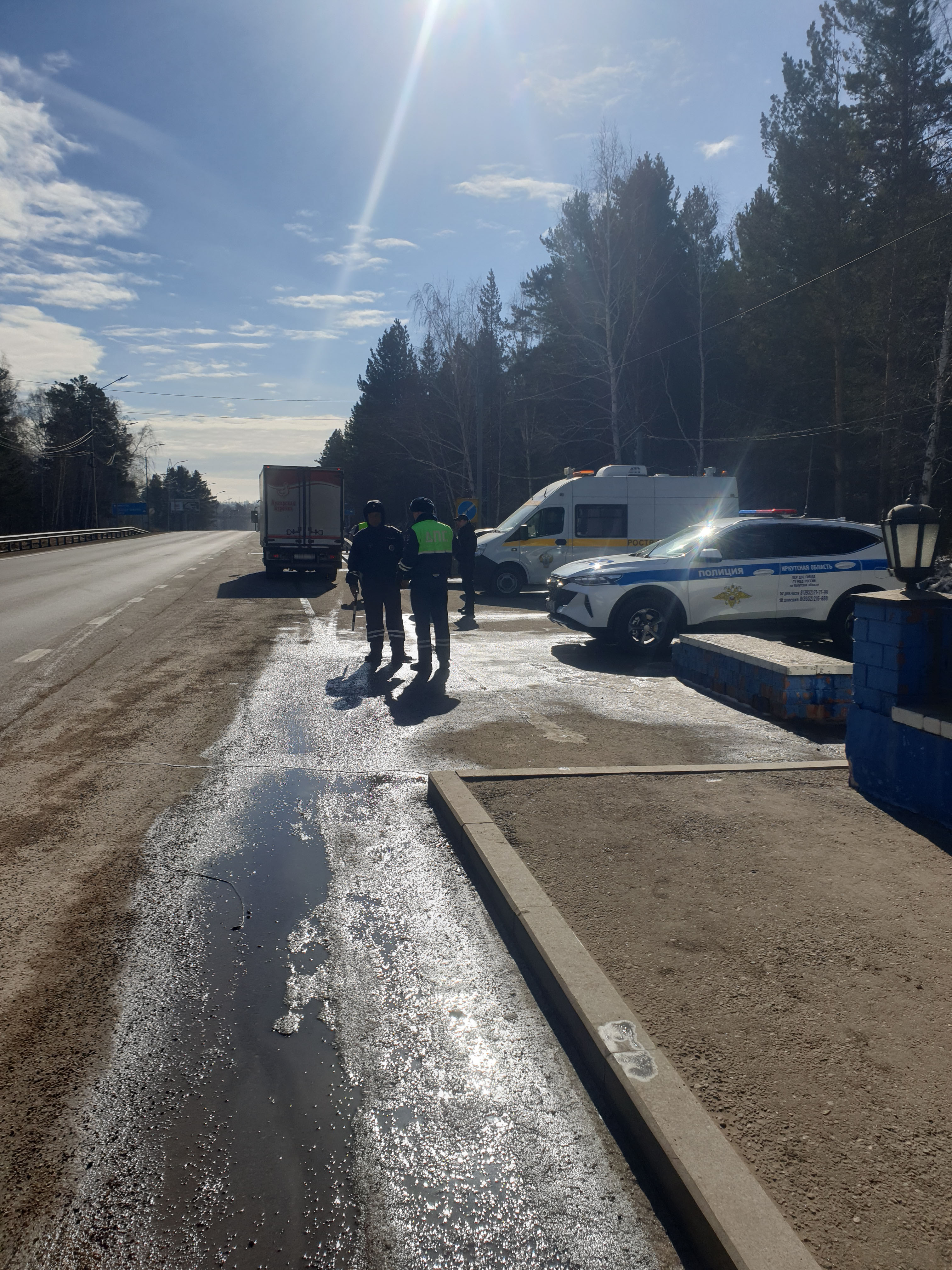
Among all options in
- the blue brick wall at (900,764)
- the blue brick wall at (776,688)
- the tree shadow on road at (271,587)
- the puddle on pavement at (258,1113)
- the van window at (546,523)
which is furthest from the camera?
the van window at (546,523)

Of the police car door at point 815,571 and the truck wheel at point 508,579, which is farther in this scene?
the truck wheel at point 508,579

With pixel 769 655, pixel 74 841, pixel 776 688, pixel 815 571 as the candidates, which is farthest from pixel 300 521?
pixel 74 841

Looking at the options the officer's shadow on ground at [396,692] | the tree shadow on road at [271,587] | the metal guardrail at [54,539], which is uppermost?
the metal guardrail at [54,539]

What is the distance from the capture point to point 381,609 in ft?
36.1

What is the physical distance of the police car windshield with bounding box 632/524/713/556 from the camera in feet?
38.8

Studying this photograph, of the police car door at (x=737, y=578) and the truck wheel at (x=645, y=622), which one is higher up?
the police car door at (x=737, y=578)

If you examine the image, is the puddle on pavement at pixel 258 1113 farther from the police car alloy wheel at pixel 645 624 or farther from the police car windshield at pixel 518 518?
the police car windshield at pixel 518 518

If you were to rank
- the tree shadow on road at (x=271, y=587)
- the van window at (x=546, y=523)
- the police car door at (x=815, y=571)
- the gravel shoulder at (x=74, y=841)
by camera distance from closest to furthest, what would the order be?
the gravel shoulder at (x=74, y=841) → the police car door at (x=815, y=571) → the tree shadow on road at (x=271, y=587) → the van window at (x=546, y=523)

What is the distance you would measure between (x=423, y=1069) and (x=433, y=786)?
2.77 m

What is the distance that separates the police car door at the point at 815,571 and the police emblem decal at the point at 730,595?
560mm

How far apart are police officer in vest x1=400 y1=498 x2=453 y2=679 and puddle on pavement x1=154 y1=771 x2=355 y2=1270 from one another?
6.29 metres

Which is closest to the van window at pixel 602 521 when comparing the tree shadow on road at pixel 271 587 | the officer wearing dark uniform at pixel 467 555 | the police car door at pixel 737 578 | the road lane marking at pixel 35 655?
the officer wearing dark uniform at pixel 467 555

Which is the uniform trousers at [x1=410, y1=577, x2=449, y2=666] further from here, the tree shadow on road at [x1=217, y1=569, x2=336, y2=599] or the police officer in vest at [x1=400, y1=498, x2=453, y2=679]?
the tree shadow on road at [x1=217, y1=569, x2=336, y2=599]

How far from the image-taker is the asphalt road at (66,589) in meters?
11.6
